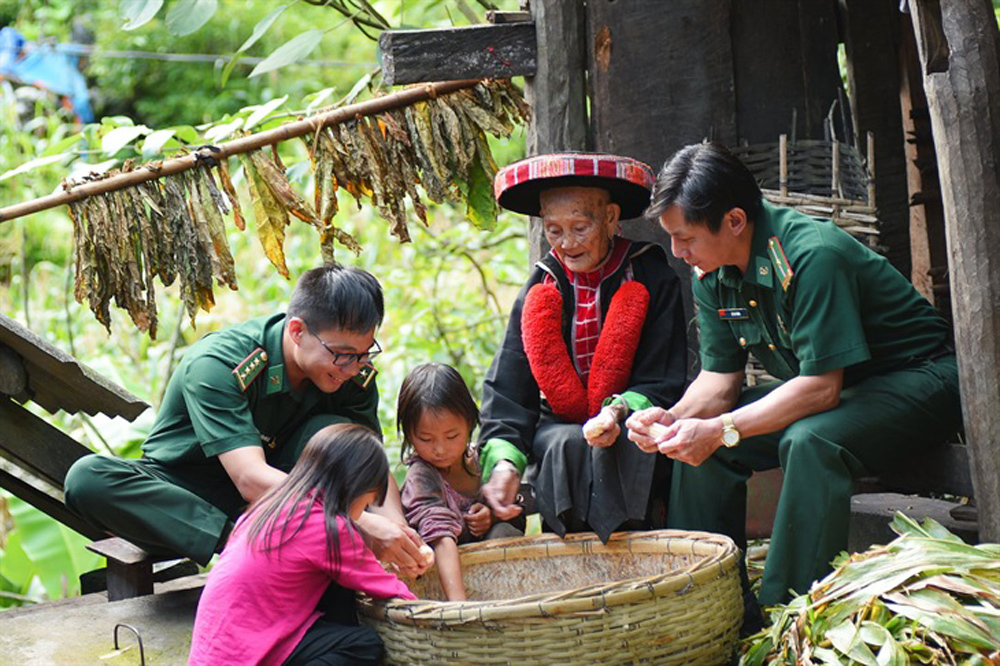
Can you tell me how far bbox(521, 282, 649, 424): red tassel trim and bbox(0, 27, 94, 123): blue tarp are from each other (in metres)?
7.77

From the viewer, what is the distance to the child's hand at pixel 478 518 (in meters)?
4.26

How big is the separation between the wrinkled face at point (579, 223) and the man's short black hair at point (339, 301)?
2.31ft

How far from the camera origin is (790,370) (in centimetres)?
417

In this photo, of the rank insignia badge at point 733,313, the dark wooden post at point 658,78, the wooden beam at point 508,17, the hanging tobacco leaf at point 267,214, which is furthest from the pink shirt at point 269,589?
the wooden beam at point 508,17

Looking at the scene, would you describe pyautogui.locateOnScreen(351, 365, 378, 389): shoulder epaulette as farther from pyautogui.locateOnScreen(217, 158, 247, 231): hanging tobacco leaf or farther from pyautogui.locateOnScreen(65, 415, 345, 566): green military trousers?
pyautogui.locateOnScreen(217, 158, 247, 231): hanging tobacco leaf

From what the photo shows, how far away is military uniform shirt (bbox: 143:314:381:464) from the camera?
4133 mm

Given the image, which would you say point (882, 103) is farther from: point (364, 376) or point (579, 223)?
point (364, 376)

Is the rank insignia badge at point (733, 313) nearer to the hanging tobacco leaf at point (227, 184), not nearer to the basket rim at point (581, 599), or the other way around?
the basket rim at point (581, 599)

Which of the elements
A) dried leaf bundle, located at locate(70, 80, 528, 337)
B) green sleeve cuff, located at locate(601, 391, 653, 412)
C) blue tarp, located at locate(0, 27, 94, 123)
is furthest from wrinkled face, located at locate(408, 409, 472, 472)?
blue tarp, located at locate(0, 27, 94, 123)

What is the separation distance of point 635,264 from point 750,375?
2.30ft

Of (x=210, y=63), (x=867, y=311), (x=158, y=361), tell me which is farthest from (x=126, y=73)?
(x=867, y=311)

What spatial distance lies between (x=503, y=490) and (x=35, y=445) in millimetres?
1843

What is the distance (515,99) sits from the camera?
5.25m

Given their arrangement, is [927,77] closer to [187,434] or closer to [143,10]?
[187,434]
